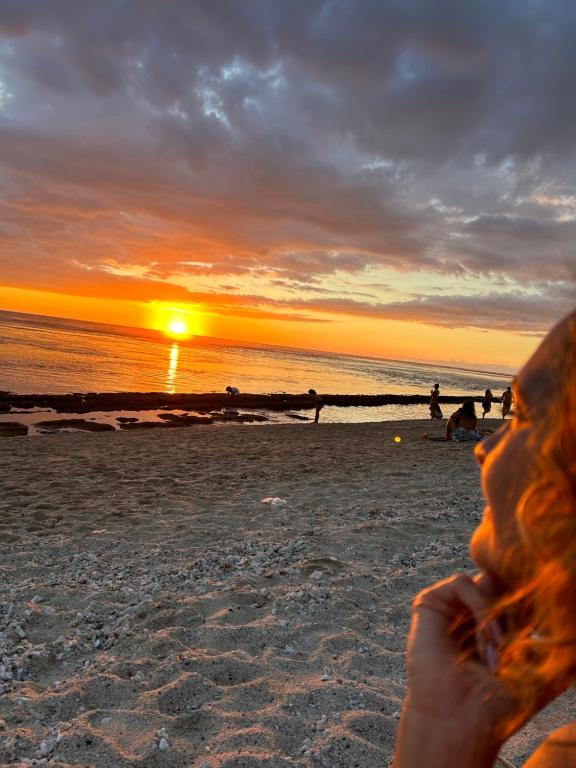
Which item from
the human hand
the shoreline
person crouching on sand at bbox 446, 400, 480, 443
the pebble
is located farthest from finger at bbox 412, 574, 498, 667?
the shoreline

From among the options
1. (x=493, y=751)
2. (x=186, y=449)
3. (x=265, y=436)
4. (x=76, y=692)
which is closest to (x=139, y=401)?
(x=265, y=436)

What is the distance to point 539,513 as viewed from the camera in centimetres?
88

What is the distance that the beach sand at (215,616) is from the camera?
2.88 m

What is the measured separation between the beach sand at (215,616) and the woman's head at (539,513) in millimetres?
2362

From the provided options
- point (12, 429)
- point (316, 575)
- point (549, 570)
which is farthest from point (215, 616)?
point (12, 429)

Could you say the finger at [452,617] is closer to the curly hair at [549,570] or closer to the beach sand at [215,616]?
the curly hair at [549,570]

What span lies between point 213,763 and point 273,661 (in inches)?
39.7

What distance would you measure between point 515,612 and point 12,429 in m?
19.4

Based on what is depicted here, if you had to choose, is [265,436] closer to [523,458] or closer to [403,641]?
[403,641]

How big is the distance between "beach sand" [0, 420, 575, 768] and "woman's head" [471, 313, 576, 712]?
2362 mm

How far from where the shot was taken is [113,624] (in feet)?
13.6

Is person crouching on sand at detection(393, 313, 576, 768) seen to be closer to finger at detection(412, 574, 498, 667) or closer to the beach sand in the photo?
finger at detection(412, 574, 498, 667)

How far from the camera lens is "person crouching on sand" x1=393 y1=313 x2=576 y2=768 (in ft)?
2.83

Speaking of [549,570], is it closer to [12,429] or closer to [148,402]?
[12,429]
